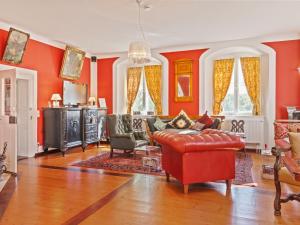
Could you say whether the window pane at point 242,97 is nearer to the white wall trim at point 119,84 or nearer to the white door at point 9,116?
the white wall trim at point 119,84

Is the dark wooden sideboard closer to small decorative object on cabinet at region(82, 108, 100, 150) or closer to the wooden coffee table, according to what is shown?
small decorative object on cabinet at region(82, 108, 100, 150)

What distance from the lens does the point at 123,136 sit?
622cm

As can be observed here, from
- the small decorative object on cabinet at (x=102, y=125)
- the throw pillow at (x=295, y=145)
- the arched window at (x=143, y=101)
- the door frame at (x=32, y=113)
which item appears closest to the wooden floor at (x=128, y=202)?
the throw pillow at (x=295, y=145)

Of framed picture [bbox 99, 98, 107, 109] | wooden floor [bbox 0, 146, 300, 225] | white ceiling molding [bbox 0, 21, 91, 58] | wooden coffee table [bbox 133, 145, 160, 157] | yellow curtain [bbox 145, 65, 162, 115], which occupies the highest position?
white ceiling molding [bbox 0, 21, 91, 58]

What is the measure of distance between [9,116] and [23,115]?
5.81 feet

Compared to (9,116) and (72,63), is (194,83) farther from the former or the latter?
(9,116)

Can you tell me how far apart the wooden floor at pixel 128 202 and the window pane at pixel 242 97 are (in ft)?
10.7

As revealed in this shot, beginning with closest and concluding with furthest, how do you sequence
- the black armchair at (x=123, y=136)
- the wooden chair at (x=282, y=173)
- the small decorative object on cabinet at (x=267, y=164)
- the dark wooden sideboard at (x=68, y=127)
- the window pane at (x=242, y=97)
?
the wooden chair at (x=282, y=173) < the small decorative object on cabinet at (x=267, y=164) < the black armchair at (x=123, y=136) < the dark wooden sideboard at (x=68, y=127) < the window pane at (x=242, y=97)

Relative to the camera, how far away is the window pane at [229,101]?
783 cm

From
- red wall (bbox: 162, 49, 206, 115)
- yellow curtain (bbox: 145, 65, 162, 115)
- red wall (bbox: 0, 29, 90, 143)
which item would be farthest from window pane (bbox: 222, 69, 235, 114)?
red wall (bbox: 0, 29, 90, 143)

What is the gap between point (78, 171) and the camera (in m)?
5.07

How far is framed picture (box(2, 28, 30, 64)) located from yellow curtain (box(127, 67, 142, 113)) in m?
3.75

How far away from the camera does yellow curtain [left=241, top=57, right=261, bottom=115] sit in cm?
745

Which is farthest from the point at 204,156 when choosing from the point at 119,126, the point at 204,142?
the point at 119,126
